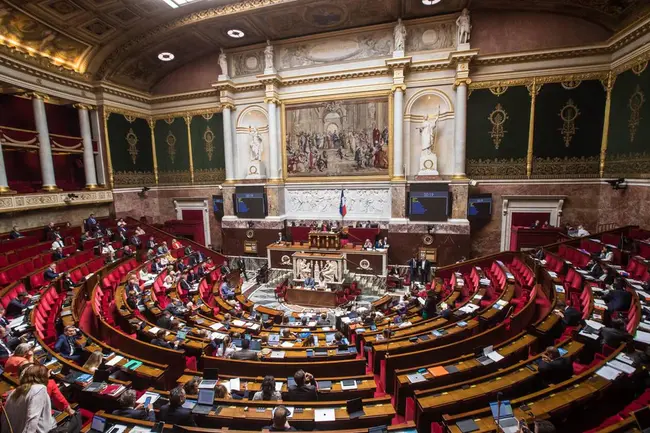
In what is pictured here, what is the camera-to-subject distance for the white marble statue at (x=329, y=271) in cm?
1444

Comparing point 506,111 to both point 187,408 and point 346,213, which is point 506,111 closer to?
point 346,213

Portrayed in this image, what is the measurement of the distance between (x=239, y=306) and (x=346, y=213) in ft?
27.5

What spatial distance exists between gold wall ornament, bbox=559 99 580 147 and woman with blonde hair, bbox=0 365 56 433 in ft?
61.6

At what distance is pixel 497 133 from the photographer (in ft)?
50.8

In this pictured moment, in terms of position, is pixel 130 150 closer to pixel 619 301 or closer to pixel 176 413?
pixel 176 413

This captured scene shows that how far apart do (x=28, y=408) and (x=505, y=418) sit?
5395 mm

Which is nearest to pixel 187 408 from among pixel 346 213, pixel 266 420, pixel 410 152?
pixel 266 420

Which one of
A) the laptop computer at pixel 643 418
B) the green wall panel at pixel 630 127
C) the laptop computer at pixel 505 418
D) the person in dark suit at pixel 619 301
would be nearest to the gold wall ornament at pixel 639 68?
the green wall panel at pixel 630 127

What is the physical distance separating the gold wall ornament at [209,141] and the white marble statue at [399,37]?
1176 centimetres

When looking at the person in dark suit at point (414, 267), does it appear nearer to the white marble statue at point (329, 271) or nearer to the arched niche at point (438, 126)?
the white marble statue at point (329, 271)

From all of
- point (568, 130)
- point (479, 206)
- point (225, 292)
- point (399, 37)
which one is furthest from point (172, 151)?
point (568, 130)

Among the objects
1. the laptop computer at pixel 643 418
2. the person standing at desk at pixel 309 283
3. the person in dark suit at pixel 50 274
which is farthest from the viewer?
the person standing at desk at pixel 309 283

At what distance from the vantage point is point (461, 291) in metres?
10.9

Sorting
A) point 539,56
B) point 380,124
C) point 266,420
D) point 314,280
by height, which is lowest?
point 314,280
